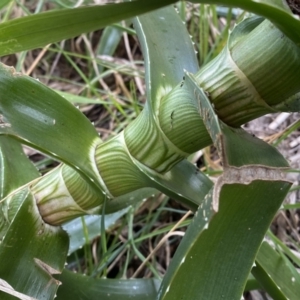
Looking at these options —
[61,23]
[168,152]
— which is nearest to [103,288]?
[168,152]

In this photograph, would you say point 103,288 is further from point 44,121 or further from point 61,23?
point 61,23

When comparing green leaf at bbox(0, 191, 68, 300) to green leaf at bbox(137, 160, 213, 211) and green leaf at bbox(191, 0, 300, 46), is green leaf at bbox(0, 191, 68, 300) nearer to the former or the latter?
green leaf at bbox(137, 160, 213, 211)

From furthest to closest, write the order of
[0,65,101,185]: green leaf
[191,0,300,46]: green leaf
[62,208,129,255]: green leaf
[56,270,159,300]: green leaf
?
[62,208,129,255]: green leaf < [56,270,159,300]: green leaf < [0,65,101,185]: green leaf < [191,0,300,46]: green leaf

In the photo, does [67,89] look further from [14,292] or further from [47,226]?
[14,292]

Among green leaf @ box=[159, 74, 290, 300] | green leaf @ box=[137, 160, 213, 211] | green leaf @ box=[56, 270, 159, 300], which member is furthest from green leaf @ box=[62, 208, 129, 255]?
green leaf @ box=[159, 74, 290, 300]

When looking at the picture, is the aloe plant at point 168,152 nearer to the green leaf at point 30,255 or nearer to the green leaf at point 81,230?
the green leaf at point 30,255
